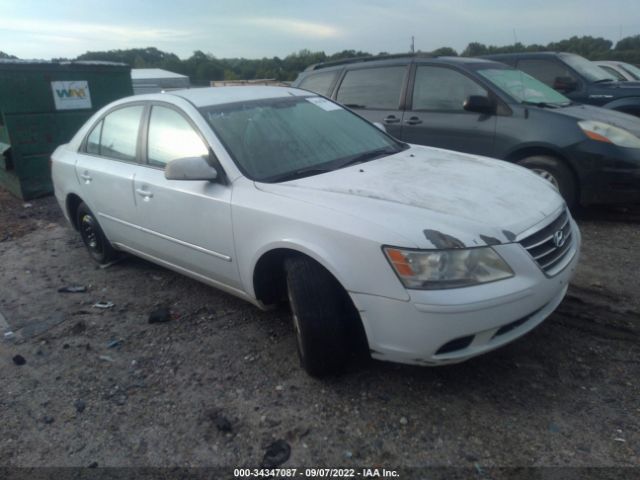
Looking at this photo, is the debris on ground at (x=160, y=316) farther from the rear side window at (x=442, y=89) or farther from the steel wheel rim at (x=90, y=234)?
the rear side window at (x=442, y=89)

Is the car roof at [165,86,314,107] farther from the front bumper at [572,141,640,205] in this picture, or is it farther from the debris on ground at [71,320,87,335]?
the front bumper at [572,141,640,205]

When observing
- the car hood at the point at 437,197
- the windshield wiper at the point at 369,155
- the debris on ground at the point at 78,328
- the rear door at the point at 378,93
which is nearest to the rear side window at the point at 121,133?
the debris on ground at the point at 78,328

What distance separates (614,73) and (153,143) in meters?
9.50

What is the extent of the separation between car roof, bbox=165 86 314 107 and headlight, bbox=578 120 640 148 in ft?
9.21

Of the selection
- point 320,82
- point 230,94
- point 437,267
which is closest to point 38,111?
point 320,82

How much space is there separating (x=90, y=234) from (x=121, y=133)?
3.91ft

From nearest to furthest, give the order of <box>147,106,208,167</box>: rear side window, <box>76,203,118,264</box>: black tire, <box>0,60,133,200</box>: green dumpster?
<box>147,106,208,167</box>: rear side window → <box>76,203,118,264</box>: black tire → <box>0,60,133,200</box>: green dumpster

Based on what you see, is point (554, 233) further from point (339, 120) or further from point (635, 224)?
point (635, 224)

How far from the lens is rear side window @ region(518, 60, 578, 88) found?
8117 millimetres

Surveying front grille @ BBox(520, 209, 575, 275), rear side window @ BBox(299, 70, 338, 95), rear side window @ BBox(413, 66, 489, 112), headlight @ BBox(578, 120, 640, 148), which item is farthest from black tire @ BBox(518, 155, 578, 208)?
rear side window @ BBox(299, 70, 338, 95)

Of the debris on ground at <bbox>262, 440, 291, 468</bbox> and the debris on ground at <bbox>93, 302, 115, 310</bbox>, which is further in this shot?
the debris on ground at <bbox>93, 302, 115, 310</bbox>

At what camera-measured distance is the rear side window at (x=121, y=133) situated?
158 inches

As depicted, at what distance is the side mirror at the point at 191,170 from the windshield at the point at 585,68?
7.11 meters

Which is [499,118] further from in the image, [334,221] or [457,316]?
[457,316]
